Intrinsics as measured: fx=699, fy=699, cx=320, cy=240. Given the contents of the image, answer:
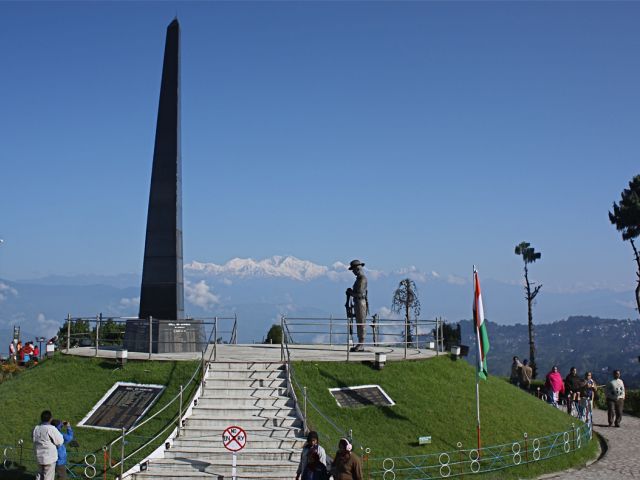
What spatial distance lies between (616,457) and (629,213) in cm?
3424

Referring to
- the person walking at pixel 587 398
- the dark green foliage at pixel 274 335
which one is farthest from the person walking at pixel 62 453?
the dark green foliage at pixel 274 335

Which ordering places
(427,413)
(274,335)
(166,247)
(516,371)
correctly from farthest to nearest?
1. (274,335)
2. (516,371)
3. (166,247)
4. (427,413)

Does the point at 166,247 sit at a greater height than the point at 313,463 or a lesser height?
greater

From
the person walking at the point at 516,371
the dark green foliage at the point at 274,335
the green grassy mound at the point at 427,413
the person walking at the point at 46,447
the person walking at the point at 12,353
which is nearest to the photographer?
the person walking at the point at 46,447

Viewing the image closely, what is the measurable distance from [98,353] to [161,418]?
629cm

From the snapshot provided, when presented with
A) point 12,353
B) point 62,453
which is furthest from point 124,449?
point 12,353

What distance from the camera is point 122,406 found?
18.8 meters

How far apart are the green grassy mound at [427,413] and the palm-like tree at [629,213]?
31.0m

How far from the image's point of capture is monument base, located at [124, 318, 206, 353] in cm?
2353

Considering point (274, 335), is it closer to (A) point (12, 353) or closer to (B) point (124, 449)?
(A) point (12, 353)

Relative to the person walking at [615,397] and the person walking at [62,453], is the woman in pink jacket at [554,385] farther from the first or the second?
the person walking at [62,453]

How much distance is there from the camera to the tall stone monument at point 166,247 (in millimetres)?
24266

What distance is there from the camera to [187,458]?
16.1 m

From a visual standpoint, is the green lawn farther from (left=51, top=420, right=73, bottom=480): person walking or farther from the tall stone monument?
the tall stone monument
